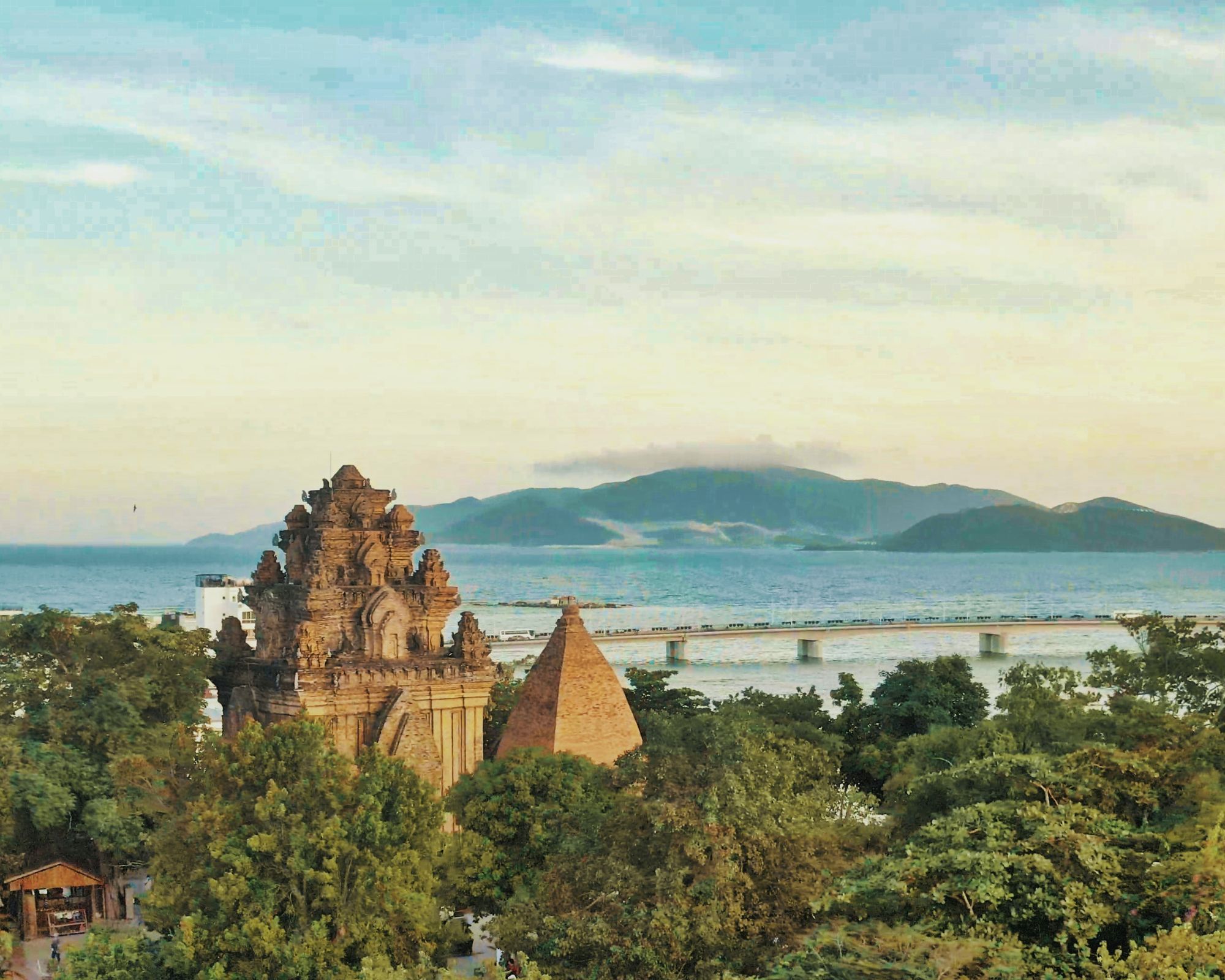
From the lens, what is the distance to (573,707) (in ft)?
114

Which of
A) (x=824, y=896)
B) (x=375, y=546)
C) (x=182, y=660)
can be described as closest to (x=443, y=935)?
(x=824, y=896)

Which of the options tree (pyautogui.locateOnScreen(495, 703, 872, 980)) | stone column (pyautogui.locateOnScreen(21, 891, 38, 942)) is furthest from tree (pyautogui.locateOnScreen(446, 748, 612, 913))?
stone column (pyautogui.locateOnScreen(21, 891, 38, 942))

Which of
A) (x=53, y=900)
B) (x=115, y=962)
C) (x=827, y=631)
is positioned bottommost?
(x=53, y=900)

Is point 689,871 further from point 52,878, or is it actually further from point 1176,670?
point 1176,670

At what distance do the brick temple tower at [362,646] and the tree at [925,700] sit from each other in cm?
1432

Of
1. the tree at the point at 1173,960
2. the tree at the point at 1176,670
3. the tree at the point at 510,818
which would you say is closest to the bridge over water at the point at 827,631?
the tree at the point at 1176,670

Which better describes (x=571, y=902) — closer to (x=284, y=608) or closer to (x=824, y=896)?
(x=824, y=896)

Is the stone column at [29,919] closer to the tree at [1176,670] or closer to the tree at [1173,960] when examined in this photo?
the tree at [1173,960]

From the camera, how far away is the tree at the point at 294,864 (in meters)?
21.3

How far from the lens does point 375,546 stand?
36312 mm

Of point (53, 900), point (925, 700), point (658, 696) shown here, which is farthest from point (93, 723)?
point (925, 700)

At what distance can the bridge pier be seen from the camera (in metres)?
119

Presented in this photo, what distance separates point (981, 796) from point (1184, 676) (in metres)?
16.8

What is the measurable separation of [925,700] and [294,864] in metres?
26.3
